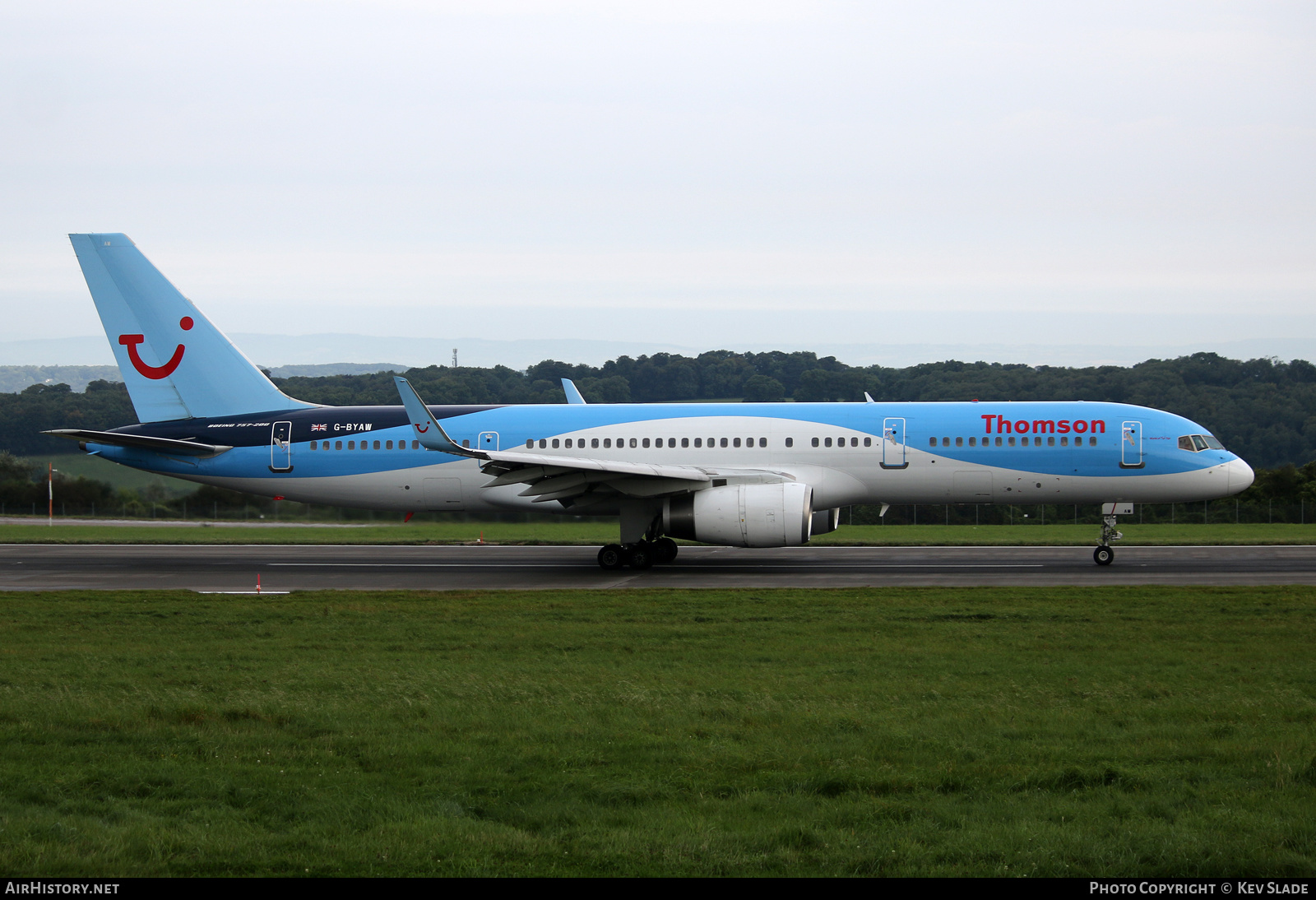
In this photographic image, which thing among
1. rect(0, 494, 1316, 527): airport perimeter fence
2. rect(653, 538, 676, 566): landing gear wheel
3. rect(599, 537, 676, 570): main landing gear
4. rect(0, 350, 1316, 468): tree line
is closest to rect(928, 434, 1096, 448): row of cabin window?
rect(653, 538, 676, 566): landing gear wheel

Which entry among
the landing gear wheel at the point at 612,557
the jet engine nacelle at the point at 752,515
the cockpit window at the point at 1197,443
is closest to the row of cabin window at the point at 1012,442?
the cockpit window at the point at 1197,443

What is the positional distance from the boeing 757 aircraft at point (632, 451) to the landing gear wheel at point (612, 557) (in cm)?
6

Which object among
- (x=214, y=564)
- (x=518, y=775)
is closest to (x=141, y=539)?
(x=214, y=564)

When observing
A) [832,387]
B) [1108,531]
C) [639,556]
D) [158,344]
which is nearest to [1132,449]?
[1108,531]

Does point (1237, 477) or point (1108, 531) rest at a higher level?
point (1237, 477)

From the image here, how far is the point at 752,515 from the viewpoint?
2431 centimetres

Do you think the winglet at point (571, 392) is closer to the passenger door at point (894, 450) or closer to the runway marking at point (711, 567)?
the runway marking at point (711, 567)

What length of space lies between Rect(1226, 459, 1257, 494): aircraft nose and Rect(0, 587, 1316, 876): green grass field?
460 inches

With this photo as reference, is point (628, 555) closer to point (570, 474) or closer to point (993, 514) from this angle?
point (570, 474)

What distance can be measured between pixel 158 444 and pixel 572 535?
13682mm

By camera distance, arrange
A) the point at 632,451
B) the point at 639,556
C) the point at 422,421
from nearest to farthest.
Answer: the point at 422,421, the point at 639,556, the point at 632,451

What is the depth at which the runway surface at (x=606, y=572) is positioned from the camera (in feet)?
76.2

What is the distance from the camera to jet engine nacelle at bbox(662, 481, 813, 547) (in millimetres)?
24250

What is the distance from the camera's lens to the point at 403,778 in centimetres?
804
